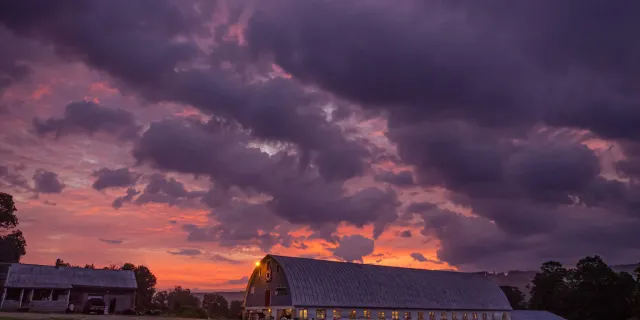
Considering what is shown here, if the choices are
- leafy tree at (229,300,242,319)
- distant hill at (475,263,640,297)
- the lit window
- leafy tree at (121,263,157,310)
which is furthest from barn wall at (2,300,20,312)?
distant hill at (475,263,640,297)

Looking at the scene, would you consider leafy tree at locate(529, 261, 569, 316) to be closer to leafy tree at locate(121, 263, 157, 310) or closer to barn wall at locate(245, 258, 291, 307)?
barn wall at locate(245, 258, 291, 307)

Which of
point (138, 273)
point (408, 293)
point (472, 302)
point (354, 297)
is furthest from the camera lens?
point (138, 273)

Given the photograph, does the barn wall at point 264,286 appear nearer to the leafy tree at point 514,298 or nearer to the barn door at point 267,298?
the barn door at point 267,298

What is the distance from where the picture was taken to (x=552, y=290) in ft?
384

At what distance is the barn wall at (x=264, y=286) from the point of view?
71.3 m

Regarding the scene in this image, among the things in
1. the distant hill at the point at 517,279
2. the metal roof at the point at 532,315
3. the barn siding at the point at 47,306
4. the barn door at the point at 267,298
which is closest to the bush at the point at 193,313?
the barn door at the point at 267,298

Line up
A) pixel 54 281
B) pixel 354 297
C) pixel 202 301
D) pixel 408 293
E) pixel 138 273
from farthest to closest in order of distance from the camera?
pixel 138 273
pixel 202 301
pixel 408 293
pixel 354 297
pixel 54 281

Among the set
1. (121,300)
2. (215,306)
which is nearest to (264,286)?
(121,300)

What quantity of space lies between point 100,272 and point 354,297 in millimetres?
38158

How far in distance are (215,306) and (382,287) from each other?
32422 mm

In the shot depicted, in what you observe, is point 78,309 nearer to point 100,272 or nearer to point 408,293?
point 100,272

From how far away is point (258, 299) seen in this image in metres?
76.2

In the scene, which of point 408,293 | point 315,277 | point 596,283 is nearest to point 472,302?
point 408,293

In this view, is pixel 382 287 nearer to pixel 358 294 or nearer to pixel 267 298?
pixel 358 294
